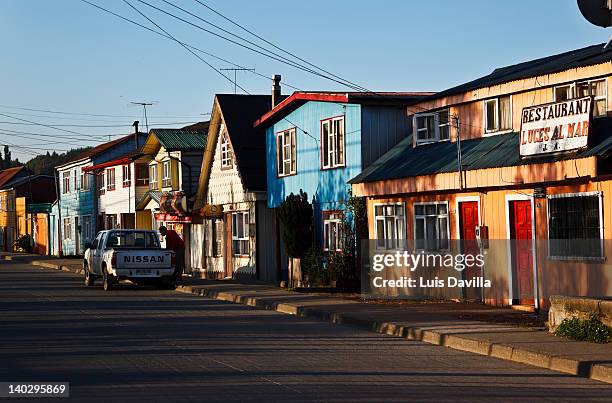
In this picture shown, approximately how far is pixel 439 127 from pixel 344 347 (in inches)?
445

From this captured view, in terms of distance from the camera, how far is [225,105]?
39281 millimetres

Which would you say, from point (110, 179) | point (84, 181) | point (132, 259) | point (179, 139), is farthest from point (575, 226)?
point (84, 181)

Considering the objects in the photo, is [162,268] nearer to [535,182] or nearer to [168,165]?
[535,182]

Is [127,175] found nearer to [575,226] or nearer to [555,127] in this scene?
[555,127]

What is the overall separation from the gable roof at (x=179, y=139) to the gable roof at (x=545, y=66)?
20.9m

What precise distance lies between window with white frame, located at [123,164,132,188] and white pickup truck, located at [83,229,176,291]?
22.1 metres

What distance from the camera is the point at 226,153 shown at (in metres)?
39.9

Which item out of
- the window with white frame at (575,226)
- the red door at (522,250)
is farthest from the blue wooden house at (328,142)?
the window with white frame at (575,226)

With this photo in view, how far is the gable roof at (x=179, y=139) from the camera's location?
46906 mm

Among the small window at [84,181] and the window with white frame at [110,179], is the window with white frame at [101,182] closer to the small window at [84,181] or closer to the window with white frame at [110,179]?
the window with white frame at [110,179]

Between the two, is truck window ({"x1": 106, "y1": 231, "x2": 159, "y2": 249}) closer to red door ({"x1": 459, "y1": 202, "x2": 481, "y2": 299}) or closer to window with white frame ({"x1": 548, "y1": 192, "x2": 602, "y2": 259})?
red door ({"x1": 459, "y1": 202, "x2": 481, "y2": 299})

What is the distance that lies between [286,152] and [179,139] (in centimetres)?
1421

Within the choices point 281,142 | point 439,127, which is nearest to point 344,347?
point 439,127

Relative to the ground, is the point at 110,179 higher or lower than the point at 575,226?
higher
